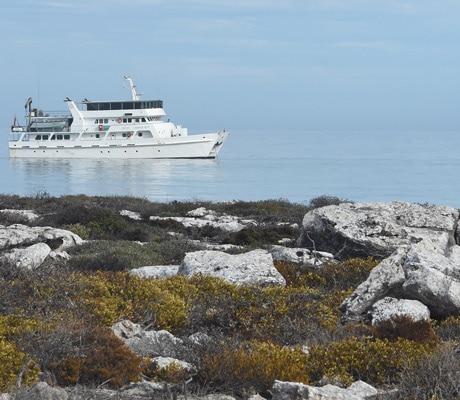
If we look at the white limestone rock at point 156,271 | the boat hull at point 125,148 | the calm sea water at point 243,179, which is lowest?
the calm sea water at point 243,179

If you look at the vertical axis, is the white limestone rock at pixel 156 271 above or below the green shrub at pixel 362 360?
below

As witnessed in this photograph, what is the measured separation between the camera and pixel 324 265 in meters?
10.8

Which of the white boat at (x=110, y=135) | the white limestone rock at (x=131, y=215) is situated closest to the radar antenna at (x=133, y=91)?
the white boat at (x=110, y=135)

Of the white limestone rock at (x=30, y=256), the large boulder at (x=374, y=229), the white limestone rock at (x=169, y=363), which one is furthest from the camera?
the large boulder at (x=374, y=229)

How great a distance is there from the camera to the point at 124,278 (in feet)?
29.5

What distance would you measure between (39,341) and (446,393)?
10.4ft

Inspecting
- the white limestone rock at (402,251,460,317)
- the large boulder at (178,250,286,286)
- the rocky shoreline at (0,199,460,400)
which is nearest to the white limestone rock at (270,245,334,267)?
the rocky shoreline at (0,199,460,400)

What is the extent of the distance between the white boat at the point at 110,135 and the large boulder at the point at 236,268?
55062mm

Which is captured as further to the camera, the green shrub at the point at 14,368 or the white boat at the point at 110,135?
the white boat at the point at 110,135

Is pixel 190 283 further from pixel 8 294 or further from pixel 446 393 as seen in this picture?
pixel 446 393

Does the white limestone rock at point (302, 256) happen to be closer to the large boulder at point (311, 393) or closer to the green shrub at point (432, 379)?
the green shrub at point (432, 379)

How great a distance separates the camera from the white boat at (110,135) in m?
65.6

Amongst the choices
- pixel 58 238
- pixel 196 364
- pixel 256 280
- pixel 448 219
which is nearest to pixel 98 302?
pixel 196 364

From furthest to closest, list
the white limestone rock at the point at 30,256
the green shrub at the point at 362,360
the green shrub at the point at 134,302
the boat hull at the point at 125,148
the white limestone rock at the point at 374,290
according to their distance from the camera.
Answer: the boat hull at the point at 125,148 → the white limestone rock at the point at 30,256 → the white limestone rock at the point at 374,290 → the green shrub at the point at 134,302 → the green shrub at the point at 362,360
